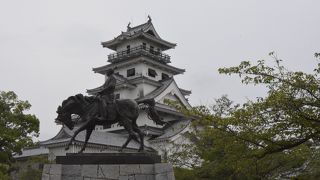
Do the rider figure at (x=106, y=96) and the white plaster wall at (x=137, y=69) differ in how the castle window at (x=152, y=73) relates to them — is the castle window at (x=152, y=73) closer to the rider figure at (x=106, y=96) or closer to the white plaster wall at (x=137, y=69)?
the white plaster wall at (x=137, y=69)

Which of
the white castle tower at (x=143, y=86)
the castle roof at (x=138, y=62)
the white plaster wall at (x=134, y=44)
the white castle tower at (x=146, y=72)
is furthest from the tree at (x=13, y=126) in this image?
the white plaster wall at (x=134, y=44)

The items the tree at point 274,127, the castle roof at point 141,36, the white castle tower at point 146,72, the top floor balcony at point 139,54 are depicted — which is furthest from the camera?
the castle roof at point 141,36

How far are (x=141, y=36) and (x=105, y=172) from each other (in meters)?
33.6

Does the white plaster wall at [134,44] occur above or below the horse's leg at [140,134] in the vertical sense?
above

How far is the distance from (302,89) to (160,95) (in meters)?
30.4

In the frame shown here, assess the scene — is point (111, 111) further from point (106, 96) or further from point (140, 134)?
point (140, 134)

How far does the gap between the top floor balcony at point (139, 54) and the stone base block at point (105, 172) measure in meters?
31.0

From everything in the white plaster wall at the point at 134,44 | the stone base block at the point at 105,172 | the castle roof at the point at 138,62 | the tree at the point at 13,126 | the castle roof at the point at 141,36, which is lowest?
the stone base block at the point at 105,172

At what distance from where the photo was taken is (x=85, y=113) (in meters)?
10.7

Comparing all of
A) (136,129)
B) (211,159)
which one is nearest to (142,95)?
(211,159)

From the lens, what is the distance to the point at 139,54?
1596 inches

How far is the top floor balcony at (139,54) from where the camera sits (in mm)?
41062

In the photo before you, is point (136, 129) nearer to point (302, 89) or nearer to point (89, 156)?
point (89, 156)

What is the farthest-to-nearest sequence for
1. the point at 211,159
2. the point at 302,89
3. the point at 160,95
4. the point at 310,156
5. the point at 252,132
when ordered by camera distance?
the point at 160,95
the point at 211,159
the point at 310,156
the point at 252,132
the point at 302,89
